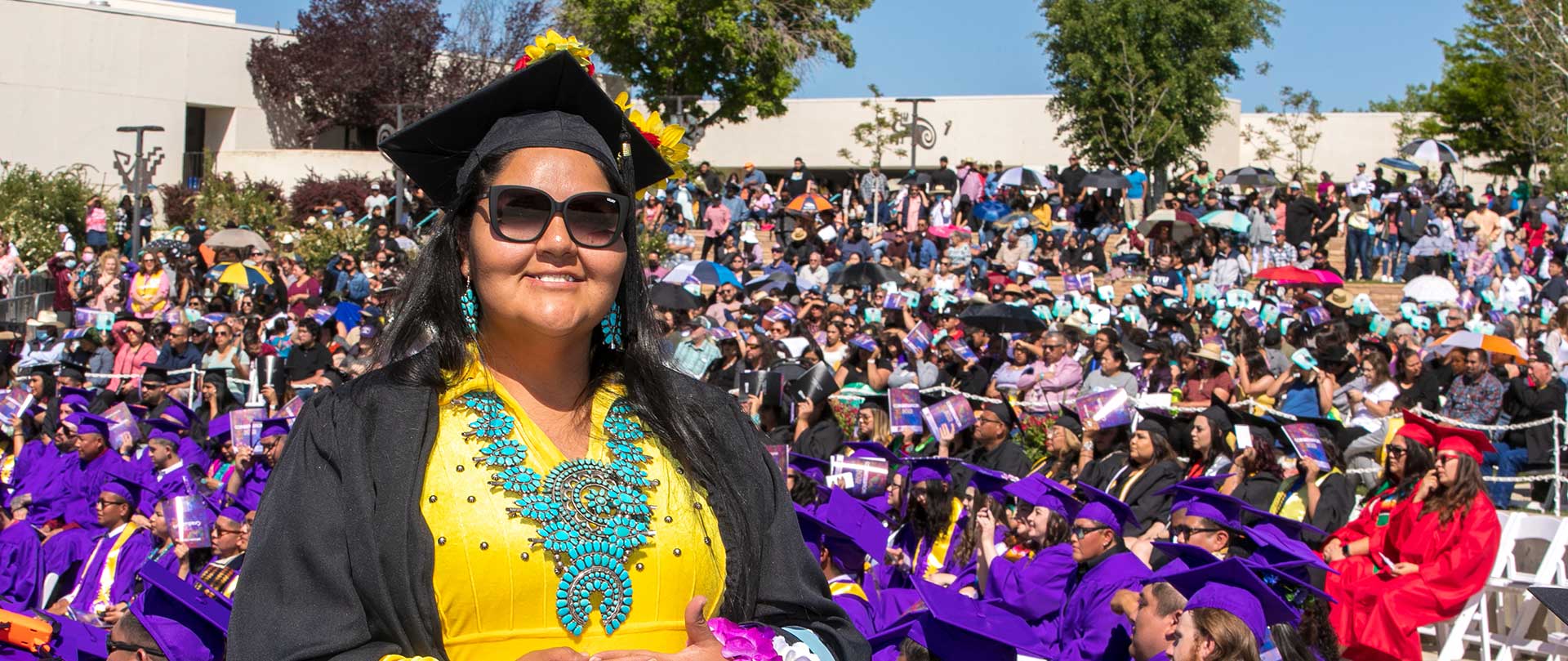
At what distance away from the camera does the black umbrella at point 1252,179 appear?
27406 mm

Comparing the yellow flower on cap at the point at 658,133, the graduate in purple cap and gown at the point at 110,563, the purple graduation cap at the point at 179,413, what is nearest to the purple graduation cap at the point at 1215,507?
the yellow flower on cap at the point at 658,133

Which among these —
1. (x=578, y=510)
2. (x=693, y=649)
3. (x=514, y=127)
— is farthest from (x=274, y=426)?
(x=693, y=649)

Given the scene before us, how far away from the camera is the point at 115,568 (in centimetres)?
913

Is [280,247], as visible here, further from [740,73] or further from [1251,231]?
[1251,231]

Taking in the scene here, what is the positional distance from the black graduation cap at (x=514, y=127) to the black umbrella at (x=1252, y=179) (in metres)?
26.2

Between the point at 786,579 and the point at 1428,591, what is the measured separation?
19.8ft

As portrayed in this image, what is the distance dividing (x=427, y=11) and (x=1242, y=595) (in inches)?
1465

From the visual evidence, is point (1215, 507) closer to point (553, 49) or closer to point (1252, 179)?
point (553, 49)

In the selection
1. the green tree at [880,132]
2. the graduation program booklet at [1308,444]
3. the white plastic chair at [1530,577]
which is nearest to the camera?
the white plastic chair at [1530,577]

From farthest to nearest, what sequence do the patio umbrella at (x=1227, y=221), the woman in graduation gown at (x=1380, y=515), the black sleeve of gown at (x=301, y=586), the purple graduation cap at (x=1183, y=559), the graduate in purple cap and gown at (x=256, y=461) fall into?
the patio umbrella at (x=1227, y=221) < the graduate in purple cap and gown at (x=256, y=461) < the woman in graduation gown at (x=1380, y=515) < the purple graduation cap at (x=1183, y=559) < the black sleeve of gown at (x=301, y=586)

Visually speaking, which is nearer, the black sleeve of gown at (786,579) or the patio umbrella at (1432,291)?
the black sleeve of gown at (786,579)

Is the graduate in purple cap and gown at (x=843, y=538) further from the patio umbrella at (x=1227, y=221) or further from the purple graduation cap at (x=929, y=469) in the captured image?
the patio umbrella at (x=1227, y=221)

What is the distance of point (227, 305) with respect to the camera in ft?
67.1

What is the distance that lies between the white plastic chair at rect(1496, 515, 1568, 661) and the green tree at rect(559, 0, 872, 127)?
24.5 meters
